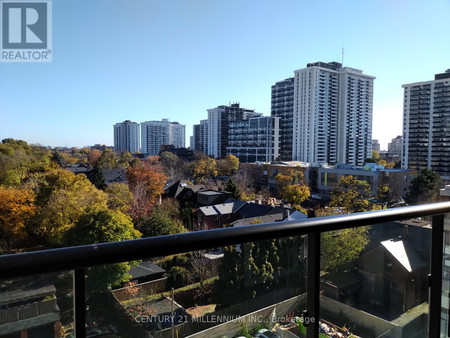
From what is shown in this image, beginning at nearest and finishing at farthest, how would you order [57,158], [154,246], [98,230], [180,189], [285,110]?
[154,246] → [98,230] → [180,189] → [57,158] → [285,110]

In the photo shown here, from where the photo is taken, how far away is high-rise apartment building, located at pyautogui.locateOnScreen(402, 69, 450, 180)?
70.9ft

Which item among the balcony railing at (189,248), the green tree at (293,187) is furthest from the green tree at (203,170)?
the balcony railing at (189,248)

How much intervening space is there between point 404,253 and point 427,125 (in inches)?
1005

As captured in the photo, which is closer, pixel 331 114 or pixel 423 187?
pixel 423 187

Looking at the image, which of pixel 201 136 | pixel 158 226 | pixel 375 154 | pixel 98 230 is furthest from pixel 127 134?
pixel 98 230

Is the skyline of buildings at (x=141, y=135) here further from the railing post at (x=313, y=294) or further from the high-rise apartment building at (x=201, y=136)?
the railing post at (x=313, y=294)

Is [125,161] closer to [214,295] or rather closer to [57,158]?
[57,158]

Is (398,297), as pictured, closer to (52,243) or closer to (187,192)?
(52,243)

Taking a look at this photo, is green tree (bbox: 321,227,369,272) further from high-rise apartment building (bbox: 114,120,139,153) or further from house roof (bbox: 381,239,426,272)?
high-rise apartment building (bbox: 114,120,139,153)

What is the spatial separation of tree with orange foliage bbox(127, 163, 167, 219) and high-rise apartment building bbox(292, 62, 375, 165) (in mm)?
19545

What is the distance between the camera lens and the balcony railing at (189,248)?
17.7 inches

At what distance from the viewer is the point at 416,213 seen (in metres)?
0.98

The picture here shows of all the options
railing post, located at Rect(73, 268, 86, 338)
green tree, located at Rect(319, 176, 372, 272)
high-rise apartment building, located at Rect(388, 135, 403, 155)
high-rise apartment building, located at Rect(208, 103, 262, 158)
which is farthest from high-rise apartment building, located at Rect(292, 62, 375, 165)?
railing post, located at Rect(73, 268, 86, 338)

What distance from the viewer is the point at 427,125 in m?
22.5
